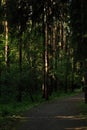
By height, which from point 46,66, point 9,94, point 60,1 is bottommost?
point 9,94

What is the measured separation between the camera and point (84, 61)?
31.8ft

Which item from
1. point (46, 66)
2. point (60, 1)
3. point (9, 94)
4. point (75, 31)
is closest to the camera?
point (75, 31)

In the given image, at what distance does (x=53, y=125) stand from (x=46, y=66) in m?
18.8

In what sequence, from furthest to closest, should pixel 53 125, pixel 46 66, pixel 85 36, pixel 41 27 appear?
pixel 46 66, pixel 53 125, pixel 41 27, pixel 85 36

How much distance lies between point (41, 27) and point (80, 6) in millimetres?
3164

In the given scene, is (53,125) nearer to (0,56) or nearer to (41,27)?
(41,27)

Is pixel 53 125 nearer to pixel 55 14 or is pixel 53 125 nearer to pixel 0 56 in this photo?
pixel 55 14

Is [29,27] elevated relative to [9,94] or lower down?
elevated

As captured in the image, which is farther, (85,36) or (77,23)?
(77,23)

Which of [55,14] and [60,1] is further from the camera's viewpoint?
[55,14]

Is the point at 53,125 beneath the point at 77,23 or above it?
beneath

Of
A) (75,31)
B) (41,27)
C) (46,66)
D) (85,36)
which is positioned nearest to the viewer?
(85,36)

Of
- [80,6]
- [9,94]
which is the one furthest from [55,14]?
[9,94]

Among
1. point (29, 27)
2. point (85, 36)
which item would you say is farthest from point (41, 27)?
point (85, 36)
